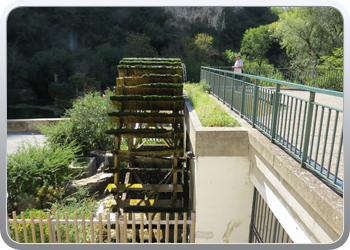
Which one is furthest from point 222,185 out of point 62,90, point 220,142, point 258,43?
point 258,43

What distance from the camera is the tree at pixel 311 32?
15.5 m

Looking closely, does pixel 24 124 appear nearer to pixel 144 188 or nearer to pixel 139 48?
pixel 144 188

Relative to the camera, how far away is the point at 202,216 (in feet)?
13.4

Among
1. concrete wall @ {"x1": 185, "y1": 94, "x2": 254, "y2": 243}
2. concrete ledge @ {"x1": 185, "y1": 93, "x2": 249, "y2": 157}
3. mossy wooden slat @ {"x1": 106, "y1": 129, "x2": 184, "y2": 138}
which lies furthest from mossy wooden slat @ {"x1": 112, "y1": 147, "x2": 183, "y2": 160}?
concrete ledge @ {"x1": 185, "y1": 93, "x2": 249, "y2": 157}

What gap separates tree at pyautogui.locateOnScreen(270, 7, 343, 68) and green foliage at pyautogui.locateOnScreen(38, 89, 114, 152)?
45.4ft

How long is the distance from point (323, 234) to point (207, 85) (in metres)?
6.85

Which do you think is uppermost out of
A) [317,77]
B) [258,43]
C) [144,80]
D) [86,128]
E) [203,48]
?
[258,43]

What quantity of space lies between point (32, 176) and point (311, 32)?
17794 mm

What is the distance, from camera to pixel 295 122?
4.05 metres

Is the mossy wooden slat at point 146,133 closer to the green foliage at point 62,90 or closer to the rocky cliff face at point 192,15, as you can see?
the green foliage at point 62,90

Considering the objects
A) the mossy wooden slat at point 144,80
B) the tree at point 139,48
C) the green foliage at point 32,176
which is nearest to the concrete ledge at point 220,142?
the mossy wooden slat at point 144,80

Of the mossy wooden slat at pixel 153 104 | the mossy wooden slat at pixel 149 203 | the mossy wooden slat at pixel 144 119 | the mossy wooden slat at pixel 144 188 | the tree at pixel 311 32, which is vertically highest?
the tree at pixel 311 32

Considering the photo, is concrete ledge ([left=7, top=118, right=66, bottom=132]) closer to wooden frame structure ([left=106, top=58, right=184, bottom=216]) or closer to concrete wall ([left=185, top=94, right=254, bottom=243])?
wooden frame structure ([left=106, top=58, right=184, bottom=216])

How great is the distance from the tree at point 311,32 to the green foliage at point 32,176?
52.4ft
